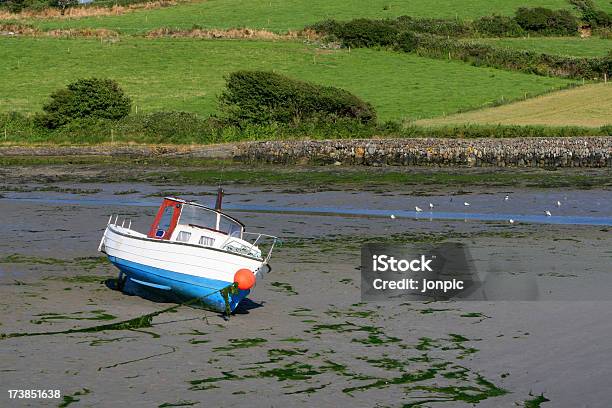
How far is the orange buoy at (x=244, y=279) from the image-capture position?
2012 cm

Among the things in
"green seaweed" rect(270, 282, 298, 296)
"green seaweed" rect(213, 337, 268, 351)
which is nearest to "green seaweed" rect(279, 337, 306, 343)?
"green seaweed" rect(213, 337, 268, 351)

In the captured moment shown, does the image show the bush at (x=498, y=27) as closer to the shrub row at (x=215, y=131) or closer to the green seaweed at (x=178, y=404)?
the shrub row at (x=215, y=131)

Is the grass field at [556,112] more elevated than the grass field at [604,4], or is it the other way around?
the grass field at [604,4]

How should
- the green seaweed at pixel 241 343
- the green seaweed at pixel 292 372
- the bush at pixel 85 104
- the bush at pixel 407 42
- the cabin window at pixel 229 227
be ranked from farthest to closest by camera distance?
1. the bush at pixel 407 42
2. the bush at pixel 85 104
3. the cabin window at pixel 229 227
4. the green seaweed at pixel 241 343
5. the green seaweed at pixel 292 372

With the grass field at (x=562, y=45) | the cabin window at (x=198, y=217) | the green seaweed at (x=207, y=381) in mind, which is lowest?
the green seaweed at (x=207, y=381)

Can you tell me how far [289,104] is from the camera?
6656 cm

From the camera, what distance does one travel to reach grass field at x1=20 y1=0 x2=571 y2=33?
105 metres

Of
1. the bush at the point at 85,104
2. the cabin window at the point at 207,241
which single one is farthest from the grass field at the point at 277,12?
the cabin window at the point at 207,241

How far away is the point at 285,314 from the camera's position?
20.4 meters

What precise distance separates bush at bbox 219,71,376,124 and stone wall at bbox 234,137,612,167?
8212mm

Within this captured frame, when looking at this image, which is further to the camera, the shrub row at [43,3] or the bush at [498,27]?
the shrub row at [43,3]

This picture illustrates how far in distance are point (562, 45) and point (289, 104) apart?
132 ft

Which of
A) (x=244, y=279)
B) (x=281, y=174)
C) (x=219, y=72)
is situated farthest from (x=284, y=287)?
(x=219, y=72)

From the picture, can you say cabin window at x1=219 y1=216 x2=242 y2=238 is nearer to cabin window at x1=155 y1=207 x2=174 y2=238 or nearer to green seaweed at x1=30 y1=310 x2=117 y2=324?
cabin window at x1=155 y1=207 x2=174 y2=238
